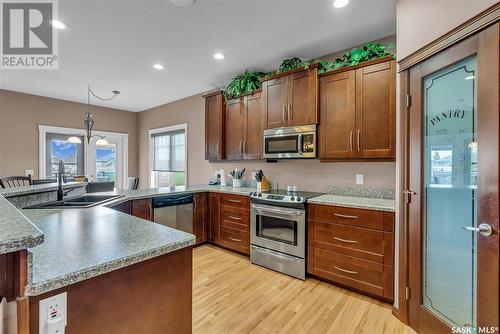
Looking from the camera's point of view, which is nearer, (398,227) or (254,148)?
(398,227)

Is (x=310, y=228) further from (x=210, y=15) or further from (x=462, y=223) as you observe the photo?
(x=210, y=15)

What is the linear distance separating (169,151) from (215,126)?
2.07m

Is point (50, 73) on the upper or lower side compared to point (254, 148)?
upper

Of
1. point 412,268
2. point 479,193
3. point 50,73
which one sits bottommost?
point 412,268

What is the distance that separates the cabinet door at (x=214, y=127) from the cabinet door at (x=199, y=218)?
773mm

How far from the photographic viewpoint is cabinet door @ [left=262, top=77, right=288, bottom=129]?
324 centimetres

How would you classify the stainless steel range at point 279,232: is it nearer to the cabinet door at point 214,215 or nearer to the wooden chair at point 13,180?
the cabinet door at point 214,215

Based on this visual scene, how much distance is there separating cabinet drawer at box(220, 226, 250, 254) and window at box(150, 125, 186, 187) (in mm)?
2122

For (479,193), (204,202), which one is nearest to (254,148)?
(204,202)

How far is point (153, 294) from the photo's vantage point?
1.13 meters

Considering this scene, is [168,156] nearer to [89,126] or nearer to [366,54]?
[89,126]

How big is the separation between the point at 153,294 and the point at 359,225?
6.60 ft

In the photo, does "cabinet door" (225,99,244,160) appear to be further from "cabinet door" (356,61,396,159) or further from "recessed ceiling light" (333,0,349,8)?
"recessed ceiling light" (333,0,349,8)

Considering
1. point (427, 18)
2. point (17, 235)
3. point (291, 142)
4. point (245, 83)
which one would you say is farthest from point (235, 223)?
point (427, 18)
